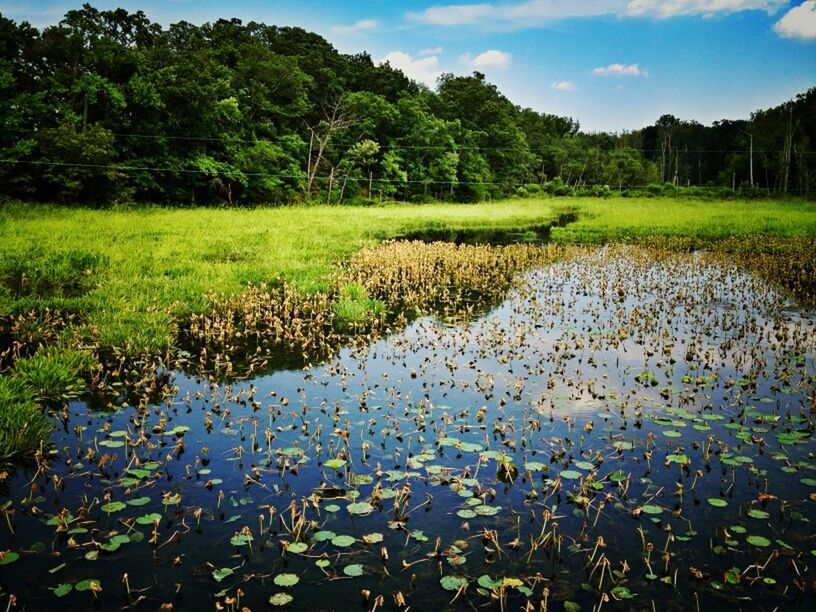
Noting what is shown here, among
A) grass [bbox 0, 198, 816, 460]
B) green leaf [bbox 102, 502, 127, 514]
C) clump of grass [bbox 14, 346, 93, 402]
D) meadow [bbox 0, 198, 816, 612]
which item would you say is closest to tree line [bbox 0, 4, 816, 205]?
grass [bbox 0, 198, 816, 460]

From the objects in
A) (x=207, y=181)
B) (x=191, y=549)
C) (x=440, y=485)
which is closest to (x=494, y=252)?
(x=440, y=485)

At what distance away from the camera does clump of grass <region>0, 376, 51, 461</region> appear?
18.6 ft

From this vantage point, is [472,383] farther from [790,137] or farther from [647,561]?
[790,137]

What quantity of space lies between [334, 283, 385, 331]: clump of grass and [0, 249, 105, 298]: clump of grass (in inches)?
229

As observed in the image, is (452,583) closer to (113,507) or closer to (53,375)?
(113,507)

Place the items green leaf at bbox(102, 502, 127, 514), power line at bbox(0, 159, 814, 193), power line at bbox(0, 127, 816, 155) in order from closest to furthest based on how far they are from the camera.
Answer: green leaf at bbox(102, 502, 127, 514), power line at bbox(0, 159, 814, 193), power line at bbox(0, 127, 816, 155)

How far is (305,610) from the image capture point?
3.79 m

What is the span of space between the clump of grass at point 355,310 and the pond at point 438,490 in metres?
2.07

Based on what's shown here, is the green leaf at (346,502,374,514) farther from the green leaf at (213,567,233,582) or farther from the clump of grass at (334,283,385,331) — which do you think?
the clump of grass at (334,283,385,331)

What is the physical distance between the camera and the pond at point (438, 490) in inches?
157

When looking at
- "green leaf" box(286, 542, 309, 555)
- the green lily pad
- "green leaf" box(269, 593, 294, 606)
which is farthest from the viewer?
the green lily pad

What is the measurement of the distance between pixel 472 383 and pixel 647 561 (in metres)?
4.20

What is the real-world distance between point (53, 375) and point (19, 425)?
1796 mm

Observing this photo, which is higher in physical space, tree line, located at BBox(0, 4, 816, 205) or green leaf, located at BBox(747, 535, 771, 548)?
tree line, located at BBox(0, 4, 816, 205)
